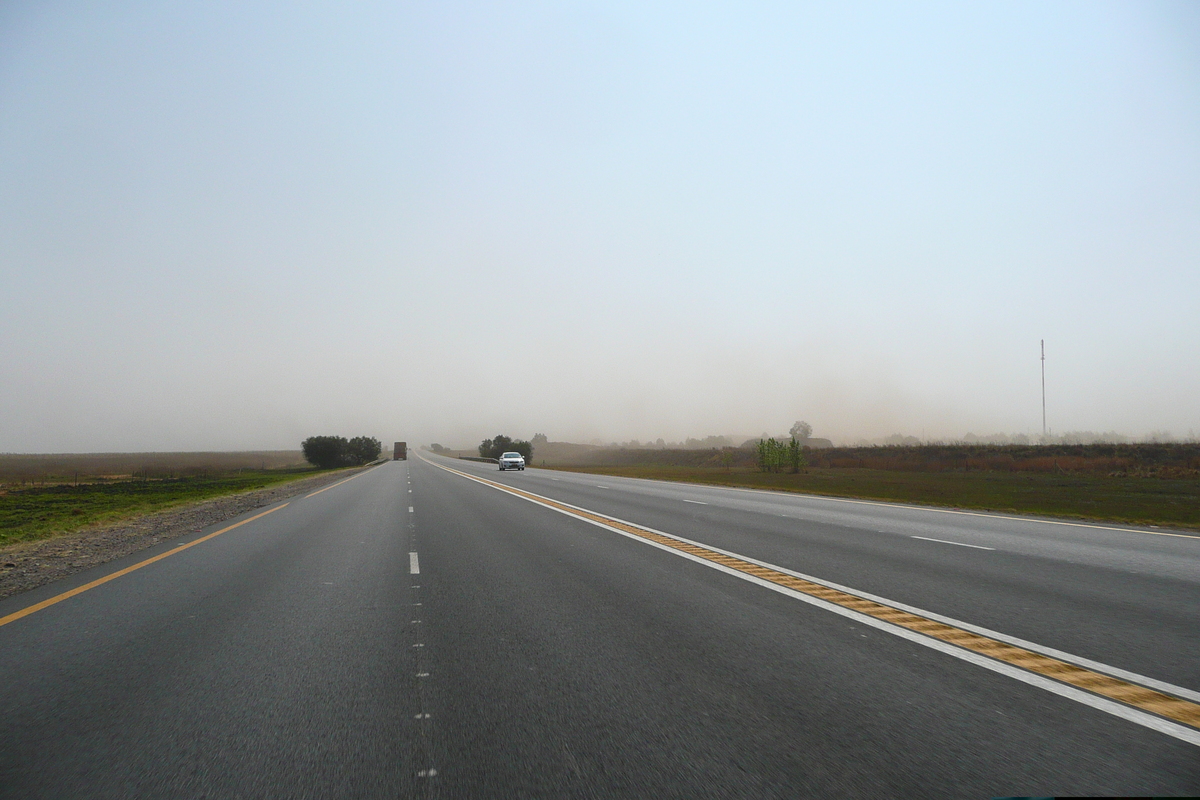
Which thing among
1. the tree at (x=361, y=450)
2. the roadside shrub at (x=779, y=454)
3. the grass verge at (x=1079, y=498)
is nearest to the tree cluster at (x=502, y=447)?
the tree at (x=361, y=450)

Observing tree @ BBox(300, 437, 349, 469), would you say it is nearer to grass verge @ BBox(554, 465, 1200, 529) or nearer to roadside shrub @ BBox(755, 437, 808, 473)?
roadside shrub @ BBox(755, 437, 808, 473)

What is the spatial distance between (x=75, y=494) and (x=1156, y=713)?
1841 inches

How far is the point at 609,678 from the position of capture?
427 cm

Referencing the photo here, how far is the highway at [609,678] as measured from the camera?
2992 millimetres

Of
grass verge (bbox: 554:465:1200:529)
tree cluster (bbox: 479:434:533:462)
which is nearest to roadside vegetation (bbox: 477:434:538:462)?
tree cluster (bbox: 479:434:533:462)

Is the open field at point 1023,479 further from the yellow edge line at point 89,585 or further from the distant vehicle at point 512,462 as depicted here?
the yellow edge line at point 89,585

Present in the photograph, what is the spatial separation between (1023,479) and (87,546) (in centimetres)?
4232

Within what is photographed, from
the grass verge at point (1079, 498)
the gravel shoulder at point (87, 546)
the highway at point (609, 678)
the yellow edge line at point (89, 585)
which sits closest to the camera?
the highway at point (609, 678)

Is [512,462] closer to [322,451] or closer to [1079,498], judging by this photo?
[1079,498]

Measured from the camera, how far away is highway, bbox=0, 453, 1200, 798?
299 centimetres

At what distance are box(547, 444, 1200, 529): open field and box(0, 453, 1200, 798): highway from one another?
1245cm

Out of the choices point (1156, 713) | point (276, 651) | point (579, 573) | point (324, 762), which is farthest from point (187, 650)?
point (1156, 713)

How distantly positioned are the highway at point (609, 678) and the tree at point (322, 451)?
103222 mm

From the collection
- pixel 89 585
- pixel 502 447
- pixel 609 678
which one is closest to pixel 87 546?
pixel 89 585
